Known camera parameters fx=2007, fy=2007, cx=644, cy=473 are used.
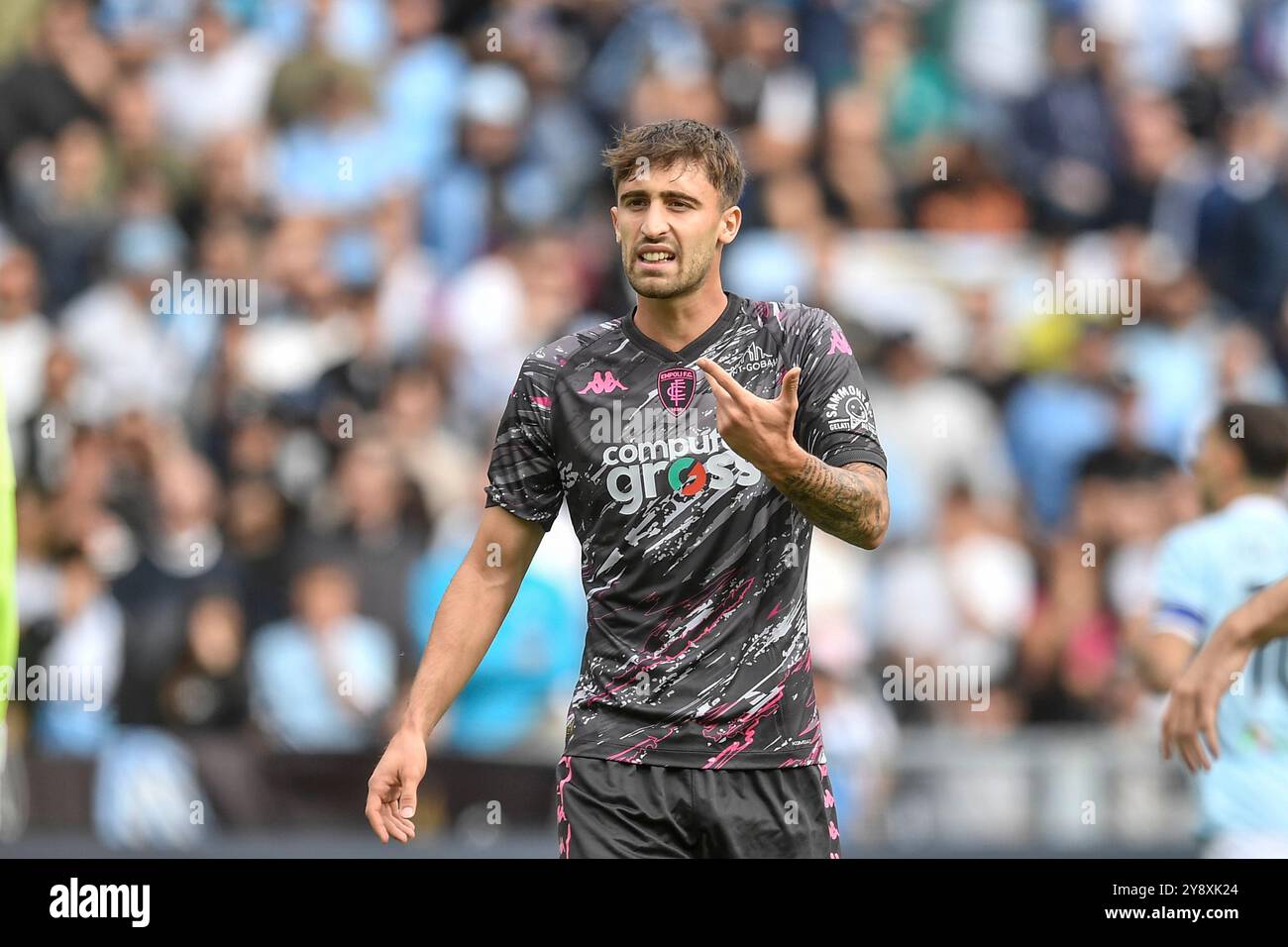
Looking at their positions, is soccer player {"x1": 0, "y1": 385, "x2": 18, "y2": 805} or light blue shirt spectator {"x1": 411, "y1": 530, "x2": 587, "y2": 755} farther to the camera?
light blue shirt spectator {"x1": 411, "y1": 530, "x2": 587, "y2": 755}

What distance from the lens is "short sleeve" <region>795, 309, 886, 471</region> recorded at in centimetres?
483

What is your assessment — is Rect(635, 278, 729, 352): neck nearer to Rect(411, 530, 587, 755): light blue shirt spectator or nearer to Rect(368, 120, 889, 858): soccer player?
Rect(368, 120, 889, 858): soccer player

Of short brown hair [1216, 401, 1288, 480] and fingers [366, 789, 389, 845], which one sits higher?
short brown hair [1216, 401, 1288, 480]

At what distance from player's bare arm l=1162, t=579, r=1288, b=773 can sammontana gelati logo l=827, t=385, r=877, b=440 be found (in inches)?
51.8

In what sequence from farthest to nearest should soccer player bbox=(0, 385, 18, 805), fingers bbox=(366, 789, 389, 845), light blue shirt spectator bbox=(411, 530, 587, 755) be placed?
light blue shirt spectator bbox=(411, 530, 587, 755), fingers bbox=(366, 789, 389, 845), soccer player bbox=(0, 385, 18, 805)

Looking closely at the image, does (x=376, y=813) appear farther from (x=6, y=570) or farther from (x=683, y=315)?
(x=6, y=570)

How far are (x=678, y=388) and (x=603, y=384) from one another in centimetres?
20

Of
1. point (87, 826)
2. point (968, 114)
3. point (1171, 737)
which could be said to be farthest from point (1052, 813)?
point (968, 114)

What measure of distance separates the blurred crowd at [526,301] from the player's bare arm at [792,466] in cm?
429

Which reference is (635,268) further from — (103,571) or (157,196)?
(157,196)

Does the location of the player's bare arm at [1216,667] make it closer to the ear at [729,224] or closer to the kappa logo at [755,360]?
the kappa logo at [755,360]

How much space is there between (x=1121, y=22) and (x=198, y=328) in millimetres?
5829

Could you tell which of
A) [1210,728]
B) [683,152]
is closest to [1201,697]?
[1210,728]

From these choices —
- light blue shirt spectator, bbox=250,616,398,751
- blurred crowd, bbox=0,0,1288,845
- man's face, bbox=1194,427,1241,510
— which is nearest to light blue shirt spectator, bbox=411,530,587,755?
blurred crowd, bbox=0,0,1288,845
